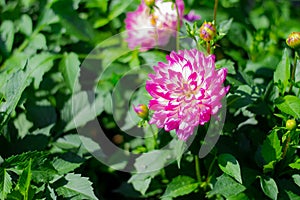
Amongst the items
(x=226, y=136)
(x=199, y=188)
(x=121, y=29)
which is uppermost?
(x=121, y=29)

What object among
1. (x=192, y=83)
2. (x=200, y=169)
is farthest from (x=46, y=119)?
(x=192, y=83)

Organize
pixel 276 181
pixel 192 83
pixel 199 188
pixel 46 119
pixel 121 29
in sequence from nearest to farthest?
pixel 192 83
pixel 276 181
pixel 199 188
pixel 46 119
pixel 121 29

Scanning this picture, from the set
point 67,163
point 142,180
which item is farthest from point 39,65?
point 142,180

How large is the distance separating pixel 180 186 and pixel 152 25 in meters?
0.57

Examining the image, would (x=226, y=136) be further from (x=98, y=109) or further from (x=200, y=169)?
(x=98, y=109)

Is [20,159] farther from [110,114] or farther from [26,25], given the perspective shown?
[26,25]

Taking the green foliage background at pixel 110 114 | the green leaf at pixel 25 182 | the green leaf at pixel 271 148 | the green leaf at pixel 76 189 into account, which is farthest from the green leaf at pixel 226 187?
the green leaf at pixel 25 182

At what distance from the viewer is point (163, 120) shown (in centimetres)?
133

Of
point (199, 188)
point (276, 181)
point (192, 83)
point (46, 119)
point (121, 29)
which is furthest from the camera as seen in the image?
point (121, 29)

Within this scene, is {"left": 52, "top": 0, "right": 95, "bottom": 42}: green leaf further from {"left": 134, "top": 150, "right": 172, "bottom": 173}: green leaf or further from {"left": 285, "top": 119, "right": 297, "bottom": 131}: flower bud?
{"left": 285, "top": 119, "right": 297, "bottom": 131}: flower bud

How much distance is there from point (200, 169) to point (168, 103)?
0.42 m

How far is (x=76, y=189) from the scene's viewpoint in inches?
57.3

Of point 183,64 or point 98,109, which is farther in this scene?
point 98,109

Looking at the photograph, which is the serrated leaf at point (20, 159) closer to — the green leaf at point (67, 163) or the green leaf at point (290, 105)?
the green leaf at point (67, 163)
